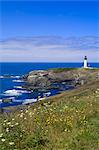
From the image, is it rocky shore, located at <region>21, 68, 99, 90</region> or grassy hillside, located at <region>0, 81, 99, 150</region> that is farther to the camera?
rocky shore, located at <region>21, 68, 99, 90</region>

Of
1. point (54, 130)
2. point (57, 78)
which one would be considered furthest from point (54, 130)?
point (57, 78)

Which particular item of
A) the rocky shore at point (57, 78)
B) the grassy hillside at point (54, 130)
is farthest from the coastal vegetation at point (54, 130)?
the rocky shore at point (57, 78)

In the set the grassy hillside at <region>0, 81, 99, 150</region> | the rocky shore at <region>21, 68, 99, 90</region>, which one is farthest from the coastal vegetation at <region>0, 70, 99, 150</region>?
the rocky shore at <region>21, 68, 99, 90</region>

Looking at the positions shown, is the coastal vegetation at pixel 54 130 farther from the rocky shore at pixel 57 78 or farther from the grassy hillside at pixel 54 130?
the rocky shore at pixel 57 78

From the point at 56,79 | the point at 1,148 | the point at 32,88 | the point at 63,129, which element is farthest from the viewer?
the point at 56,79

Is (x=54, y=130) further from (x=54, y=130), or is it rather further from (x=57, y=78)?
(x=57, y=78)

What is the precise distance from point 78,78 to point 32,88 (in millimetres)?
13663

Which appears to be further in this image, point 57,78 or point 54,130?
point 57,78

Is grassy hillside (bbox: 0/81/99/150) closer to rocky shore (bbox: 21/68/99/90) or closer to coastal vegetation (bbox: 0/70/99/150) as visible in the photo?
coastal vegetation (bbox: 0/70/99/150)

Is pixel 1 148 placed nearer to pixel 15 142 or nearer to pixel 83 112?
pixel 15 142

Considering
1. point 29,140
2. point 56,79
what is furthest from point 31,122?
point 56,79

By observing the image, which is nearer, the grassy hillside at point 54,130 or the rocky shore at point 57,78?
the grassy hillside at point 54,130

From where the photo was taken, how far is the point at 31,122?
14305 mm

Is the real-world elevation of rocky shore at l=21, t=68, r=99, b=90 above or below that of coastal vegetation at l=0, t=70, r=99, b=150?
below
